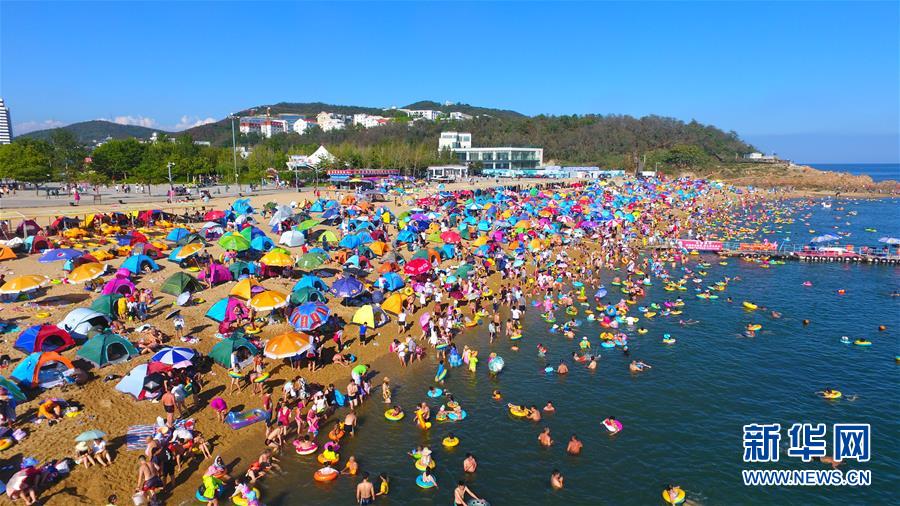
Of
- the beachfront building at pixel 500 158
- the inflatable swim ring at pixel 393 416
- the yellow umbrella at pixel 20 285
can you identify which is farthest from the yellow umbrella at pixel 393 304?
the beachfront building at pixel 500 158

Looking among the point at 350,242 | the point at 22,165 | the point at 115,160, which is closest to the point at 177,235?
the point at 350,242

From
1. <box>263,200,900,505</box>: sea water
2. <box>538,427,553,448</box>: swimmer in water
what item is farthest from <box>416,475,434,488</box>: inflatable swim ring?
<box>538,427,553,448</box>: swimmer in water

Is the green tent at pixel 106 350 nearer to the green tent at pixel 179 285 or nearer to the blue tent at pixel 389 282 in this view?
the green tent at pixel 179 285

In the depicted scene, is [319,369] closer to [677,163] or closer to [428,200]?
[428,200]

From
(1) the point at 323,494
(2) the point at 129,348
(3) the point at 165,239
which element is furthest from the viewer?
(3) the point at 165,239

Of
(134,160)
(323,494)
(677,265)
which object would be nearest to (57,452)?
(323,494)

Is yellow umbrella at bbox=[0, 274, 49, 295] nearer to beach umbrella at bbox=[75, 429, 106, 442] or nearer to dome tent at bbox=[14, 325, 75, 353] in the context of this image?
dome tent at bbox=[14, 325, 75, 353]
